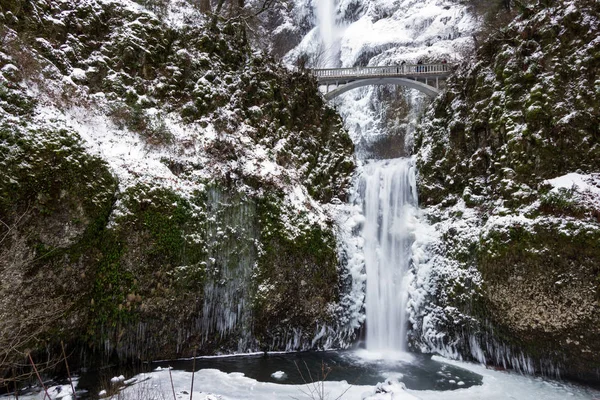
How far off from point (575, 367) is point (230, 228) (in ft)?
29.1

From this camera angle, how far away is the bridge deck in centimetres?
1602

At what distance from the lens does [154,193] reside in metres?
8.88

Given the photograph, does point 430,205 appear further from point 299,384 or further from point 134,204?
point 134,204

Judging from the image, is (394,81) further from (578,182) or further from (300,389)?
(300,389)

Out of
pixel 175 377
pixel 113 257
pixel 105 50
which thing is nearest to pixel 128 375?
pixel 175 377

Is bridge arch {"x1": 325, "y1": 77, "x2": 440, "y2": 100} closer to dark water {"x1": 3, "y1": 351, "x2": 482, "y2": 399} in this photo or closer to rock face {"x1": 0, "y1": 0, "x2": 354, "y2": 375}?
rock face {"x1": 0, "y1": 0, "x2": 354, "y2": 375}

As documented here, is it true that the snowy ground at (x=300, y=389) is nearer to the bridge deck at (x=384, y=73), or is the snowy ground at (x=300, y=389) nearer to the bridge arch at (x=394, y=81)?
the bridge arch at (x=394, y=81)

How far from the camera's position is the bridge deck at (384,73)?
52.5ft

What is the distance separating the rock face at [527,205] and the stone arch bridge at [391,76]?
14.6 feet

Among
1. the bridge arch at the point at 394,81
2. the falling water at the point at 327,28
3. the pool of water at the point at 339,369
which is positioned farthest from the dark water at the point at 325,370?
the falling water at the point at 327,28

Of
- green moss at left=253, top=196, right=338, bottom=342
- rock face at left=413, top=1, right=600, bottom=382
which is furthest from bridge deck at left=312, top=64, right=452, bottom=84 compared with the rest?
green moss at left=253, top=196, right=338, bottom=342

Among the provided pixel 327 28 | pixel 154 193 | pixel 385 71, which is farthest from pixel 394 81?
pixel 327 28

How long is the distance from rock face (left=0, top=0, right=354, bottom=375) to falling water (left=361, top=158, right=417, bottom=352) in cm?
103

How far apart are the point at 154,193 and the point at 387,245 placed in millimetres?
7302
